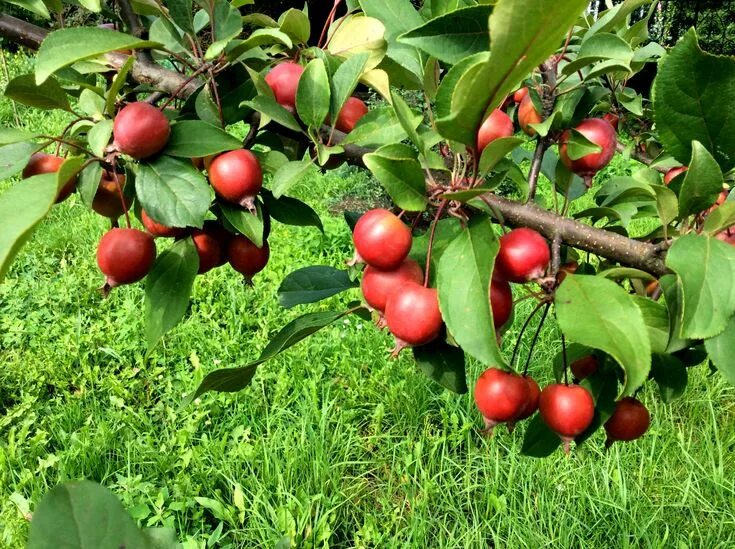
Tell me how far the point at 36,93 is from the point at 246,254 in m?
0.25

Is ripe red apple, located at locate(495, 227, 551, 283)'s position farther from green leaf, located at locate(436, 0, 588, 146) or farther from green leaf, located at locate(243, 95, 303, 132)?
green leaf, located at locate(243, 95, 303, 132)

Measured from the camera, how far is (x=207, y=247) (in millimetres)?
668

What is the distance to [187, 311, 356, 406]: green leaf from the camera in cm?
64

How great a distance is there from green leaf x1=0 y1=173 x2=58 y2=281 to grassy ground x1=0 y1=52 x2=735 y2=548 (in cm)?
139

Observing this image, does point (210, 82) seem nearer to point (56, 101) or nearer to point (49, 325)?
point (56, 101)

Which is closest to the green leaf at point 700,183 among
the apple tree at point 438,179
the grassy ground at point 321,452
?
the apple tree at point 438,179

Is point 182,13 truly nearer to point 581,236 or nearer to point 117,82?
point 117,82

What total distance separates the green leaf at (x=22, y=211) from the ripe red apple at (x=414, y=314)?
25 centimetres

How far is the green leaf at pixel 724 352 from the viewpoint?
19.5 inches

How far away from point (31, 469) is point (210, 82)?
66.1 inches

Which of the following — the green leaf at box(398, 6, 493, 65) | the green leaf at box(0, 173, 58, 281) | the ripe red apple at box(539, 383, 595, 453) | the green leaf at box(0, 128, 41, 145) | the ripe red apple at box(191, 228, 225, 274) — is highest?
the green leaf at box(398, 6, 493, 65)

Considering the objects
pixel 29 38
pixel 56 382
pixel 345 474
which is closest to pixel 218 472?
pixel 345 474

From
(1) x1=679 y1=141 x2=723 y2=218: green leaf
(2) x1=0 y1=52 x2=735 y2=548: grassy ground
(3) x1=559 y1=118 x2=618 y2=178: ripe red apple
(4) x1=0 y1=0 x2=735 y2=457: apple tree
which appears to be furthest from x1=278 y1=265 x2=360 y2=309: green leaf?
(2) x1=0 y1=52 x2=735 y2=548: grassy ground

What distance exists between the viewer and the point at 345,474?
2027 mm
